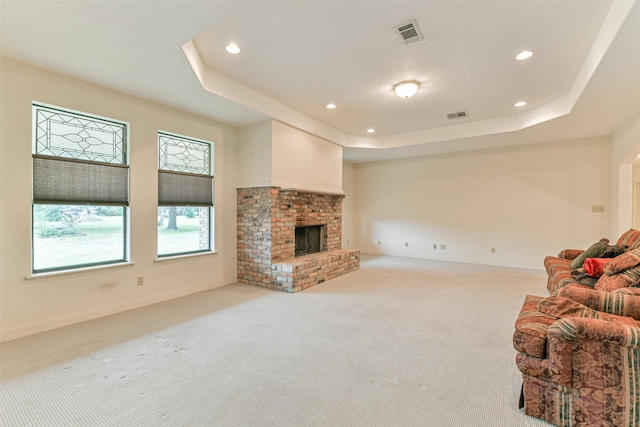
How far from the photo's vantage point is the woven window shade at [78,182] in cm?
308

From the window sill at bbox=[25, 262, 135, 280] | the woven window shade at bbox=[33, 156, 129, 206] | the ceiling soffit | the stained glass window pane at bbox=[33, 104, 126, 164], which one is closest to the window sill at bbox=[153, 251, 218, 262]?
the window sill at bbox=[25, 262, 135, 280]

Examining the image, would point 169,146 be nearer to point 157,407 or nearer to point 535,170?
point 157,407

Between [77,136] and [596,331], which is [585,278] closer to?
[596,331]

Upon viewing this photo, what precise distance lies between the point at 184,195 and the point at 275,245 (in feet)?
5.37

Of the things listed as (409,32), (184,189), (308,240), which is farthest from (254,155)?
(409,32)

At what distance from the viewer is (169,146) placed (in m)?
4.30

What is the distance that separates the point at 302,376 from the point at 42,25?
3601 millimetres

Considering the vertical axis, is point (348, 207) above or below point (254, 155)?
below

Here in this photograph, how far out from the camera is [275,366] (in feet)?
7.61

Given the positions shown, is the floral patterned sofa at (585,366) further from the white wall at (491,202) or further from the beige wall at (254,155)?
the white wall at (491,202)

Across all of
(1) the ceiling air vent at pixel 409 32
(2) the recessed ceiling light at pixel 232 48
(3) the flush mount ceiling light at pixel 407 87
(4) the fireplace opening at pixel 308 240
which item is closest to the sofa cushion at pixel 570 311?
(1) the ceiling air vent at pixel 409 32

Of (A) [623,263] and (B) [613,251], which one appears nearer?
(A) [623,263]

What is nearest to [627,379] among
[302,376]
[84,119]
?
[302,376]

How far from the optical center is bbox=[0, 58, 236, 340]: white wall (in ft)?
9.39
